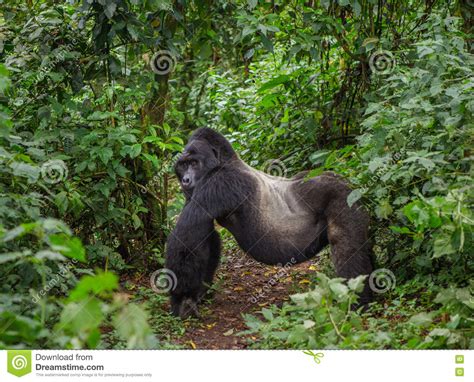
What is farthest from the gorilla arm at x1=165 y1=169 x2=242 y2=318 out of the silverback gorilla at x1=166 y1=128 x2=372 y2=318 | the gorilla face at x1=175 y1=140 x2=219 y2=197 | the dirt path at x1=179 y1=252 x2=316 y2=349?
the dirt path at x1=179 y1=252 x2=316 y2=349

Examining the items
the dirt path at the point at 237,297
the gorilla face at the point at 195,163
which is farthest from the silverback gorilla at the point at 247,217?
the dirt path at the point at 237,297

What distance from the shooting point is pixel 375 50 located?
628 centimetres

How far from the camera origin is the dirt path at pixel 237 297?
15.5 feet

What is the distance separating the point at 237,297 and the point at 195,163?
51.0 inches

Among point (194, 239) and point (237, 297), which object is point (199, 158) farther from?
point (237, 297)

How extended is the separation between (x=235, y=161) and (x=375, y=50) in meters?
1.93

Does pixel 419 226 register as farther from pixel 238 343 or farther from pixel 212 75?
pixel 212 75

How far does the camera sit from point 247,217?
17.4 feet

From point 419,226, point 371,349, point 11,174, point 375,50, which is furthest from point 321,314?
point 375,50

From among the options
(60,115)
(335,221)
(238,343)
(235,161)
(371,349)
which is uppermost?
(60,115)

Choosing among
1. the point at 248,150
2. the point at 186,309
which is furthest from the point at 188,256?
the point at 248,150

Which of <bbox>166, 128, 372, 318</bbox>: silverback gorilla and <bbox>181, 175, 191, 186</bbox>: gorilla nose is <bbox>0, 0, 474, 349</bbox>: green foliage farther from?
<bbox>181, 175, 191, 186</bbox>: gorilla nose

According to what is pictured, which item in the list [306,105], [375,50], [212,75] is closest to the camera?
[375,50]

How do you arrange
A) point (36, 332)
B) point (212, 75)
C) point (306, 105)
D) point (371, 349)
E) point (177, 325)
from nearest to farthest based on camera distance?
point (36, 332) < point (371, 349) < point (177, 325) < point (306, 105) < point (212, 75)
